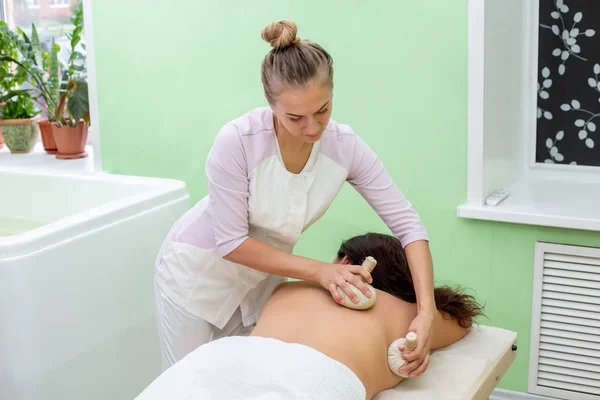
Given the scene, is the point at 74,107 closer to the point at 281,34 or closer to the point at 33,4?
the point at 33,4

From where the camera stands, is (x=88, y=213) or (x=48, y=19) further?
(x=48, y=19)

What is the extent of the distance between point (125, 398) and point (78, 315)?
393mm

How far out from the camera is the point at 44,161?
3.51 m

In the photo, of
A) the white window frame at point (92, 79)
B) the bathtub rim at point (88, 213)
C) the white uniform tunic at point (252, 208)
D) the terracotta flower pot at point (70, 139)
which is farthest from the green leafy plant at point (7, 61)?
the white uniform tunic at point (252, 208)

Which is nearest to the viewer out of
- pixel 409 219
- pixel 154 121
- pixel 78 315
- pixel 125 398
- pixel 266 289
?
pixel 409 219

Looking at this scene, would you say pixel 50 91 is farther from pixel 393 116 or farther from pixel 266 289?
pixel 266 289

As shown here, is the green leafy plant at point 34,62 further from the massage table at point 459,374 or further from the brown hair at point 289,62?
the massage table at point 459,374

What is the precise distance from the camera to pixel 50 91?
349 cm

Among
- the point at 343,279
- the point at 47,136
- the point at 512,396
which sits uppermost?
the point at 47,136

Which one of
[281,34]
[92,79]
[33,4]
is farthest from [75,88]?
[281,34]

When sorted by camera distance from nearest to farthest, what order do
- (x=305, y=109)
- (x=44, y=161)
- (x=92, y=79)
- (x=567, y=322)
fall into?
(x=305, y=109), (x=567, y=322), (x=92, y=79), (x=44, y=161)

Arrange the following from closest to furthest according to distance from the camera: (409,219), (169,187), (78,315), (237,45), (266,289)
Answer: (409,219) → (266,289) → (78,315) → (169,187) → (237,45)

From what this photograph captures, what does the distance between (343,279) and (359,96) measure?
1.23 metres

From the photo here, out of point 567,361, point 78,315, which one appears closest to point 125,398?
point 78,315
